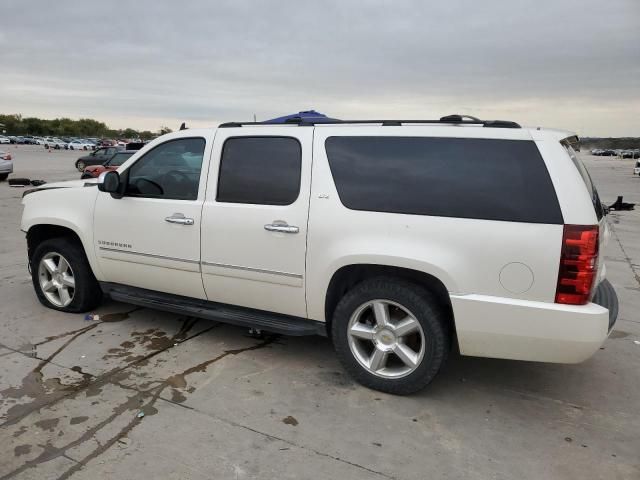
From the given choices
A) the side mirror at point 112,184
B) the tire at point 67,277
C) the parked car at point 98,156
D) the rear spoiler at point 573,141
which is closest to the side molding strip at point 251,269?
the side mirror at point 112,184

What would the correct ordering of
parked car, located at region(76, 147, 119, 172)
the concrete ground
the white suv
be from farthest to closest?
parked car, located at region(76, 147, 119, 172)
the white suv
the concrete ground

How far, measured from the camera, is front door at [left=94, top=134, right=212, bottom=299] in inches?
161

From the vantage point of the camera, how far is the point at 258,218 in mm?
3752

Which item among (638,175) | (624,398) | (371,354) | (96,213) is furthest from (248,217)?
(638,175)

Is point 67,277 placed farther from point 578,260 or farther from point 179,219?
point 578,260

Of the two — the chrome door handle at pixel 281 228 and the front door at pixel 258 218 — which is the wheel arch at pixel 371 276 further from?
the chrome door handle at pixel 281 228

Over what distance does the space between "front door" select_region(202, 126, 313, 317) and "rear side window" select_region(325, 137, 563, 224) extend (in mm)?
354

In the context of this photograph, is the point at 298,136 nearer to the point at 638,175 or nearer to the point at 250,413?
the point at 250,413

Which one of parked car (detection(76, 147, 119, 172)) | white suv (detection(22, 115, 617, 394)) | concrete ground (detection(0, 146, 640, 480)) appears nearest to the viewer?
concrete ground (detection(0, 146, 640, 480))

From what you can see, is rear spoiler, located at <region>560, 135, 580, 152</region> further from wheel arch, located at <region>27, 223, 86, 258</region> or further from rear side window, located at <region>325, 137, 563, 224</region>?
wheel arch, located at <region>27, 223, 86, 258</region>

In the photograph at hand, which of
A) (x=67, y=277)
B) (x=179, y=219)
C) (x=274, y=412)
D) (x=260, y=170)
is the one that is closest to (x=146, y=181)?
(x=179, y=219)

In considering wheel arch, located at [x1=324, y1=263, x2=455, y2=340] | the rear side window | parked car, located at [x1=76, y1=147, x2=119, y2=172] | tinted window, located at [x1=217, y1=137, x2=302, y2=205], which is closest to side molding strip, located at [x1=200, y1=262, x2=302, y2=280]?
wheel arch, located at [x1=324, y1=263, x2=455, y2=340]

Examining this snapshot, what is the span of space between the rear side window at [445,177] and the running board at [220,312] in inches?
39.0

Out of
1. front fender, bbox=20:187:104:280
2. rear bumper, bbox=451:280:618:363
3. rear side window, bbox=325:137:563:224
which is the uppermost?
rear side window, bbox=325:137:563:224
